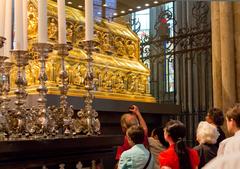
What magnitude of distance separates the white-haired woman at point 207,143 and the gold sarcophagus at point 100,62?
1.49 metres

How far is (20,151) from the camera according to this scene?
1.75 meters

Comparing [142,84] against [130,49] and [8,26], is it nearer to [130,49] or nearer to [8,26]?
[130,49]

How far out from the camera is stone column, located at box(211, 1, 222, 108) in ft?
24.1

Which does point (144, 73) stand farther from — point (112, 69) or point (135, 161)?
point (135, 161)

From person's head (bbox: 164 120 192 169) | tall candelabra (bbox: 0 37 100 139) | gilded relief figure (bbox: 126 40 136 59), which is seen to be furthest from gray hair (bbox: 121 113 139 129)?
gilded relief figure (bbox: 126 40 136 59)

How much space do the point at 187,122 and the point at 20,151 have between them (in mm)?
7070

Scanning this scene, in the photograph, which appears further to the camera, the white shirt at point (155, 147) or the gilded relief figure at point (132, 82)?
the gilded relief figure at point (132, 82)

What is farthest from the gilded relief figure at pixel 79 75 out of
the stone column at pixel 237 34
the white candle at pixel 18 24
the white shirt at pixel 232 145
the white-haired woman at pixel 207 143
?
the stone column at pixel 237 34

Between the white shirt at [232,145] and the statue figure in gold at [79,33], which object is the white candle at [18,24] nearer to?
the white shirt at [232,145]

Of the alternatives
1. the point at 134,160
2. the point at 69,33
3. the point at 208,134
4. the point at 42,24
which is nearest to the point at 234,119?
the point at 208,134

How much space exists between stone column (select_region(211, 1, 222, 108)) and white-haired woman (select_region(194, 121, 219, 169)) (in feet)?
12.3

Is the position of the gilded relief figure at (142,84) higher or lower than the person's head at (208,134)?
higher

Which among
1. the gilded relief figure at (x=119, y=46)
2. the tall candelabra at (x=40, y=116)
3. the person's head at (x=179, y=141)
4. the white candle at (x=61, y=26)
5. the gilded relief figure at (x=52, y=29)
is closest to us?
the tall candelabra at (x=40, y=116)

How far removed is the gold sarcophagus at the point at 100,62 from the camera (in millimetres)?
4523
